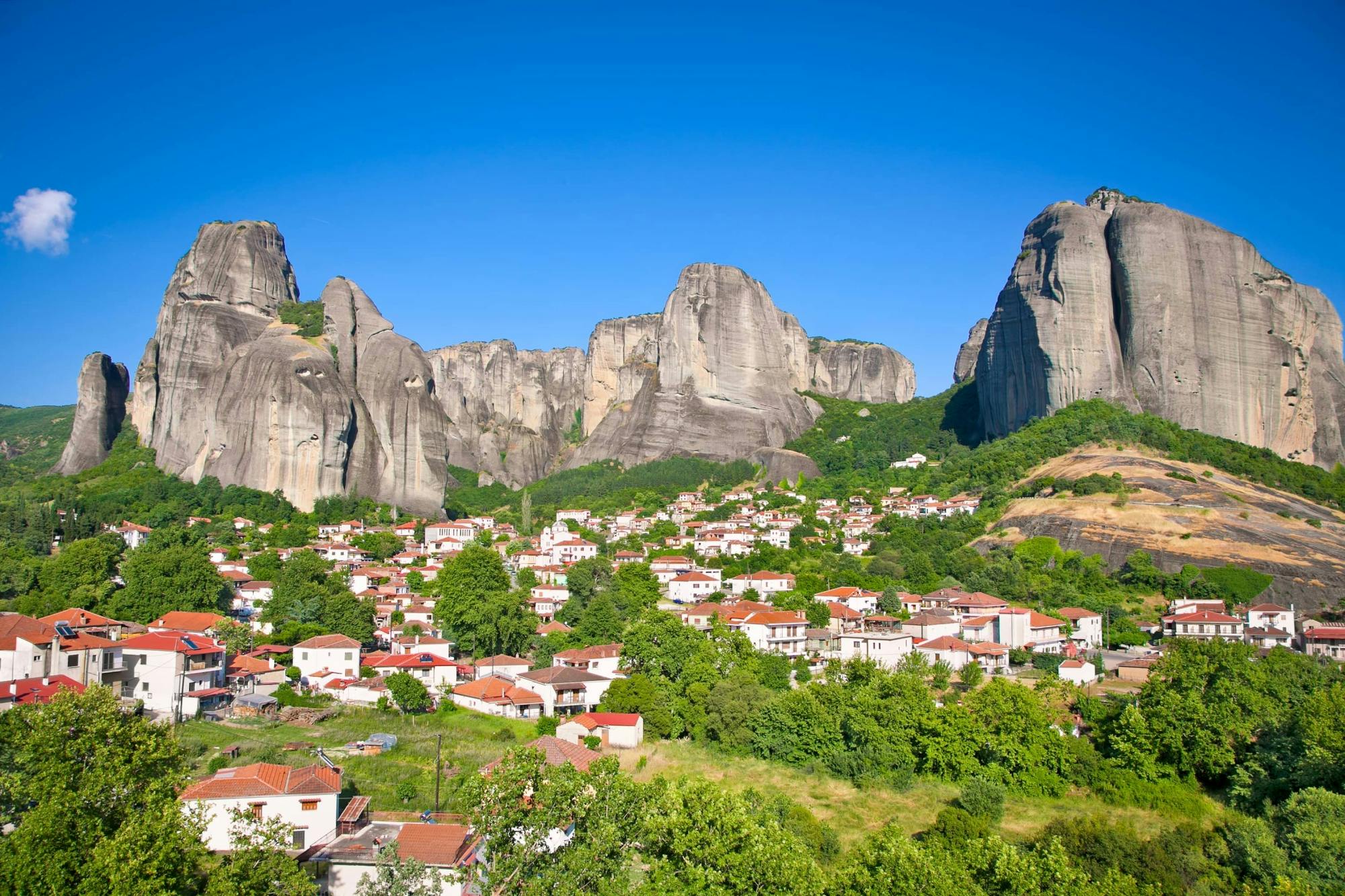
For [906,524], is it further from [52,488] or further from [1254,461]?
[52,488]

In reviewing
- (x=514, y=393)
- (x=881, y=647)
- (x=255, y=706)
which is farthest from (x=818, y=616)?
(x=514, y=393)

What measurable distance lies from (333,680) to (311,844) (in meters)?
15.6

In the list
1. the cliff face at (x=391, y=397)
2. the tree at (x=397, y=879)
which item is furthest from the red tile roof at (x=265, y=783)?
the cliff face at (x=391, y=397)

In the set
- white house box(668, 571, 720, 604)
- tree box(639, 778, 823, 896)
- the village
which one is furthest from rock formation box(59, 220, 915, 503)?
tree box(639, 778, 823, 896)

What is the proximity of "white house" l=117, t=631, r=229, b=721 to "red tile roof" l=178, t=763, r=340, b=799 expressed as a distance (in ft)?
32.2

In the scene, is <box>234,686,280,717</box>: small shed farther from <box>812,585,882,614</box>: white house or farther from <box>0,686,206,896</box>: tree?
<box>812,585,882,614</box>: white house

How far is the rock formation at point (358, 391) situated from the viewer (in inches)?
2817

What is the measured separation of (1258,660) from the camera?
1292 inches

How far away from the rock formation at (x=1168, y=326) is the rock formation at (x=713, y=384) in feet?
86.1

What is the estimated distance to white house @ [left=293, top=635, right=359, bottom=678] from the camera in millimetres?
34281

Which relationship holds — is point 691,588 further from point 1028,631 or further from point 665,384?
point 665,384

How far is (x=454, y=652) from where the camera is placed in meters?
39.5

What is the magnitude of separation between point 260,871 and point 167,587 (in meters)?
28.4

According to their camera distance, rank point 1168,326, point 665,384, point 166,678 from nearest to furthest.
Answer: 1. point 166,678
2. point 1168,326
3. point 665,384
